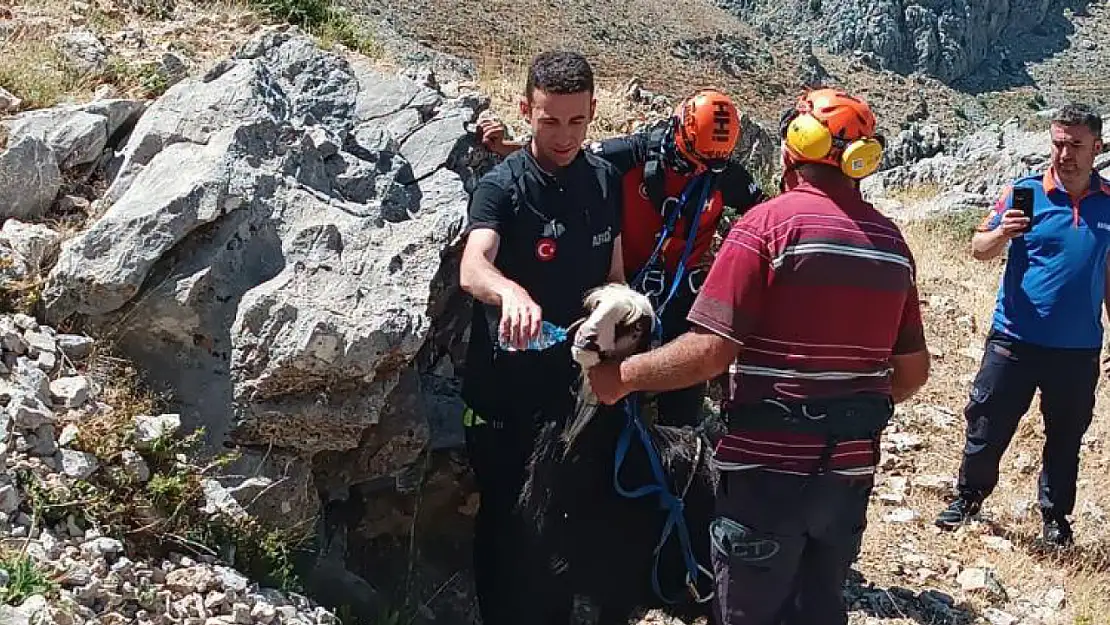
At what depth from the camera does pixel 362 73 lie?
4.97 m

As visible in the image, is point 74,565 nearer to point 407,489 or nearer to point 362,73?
point 407,489

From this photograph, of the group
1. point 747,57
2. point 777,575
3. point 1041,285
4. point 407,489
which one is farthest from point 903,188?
point 747,57

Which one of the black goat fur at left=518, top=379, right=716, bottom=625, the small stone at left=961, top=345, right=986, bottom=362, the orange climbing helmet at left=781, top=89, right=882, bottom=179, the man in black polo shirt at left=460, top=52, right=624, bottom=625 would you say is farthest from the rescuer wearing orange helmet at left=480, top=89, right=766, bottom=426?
the small stone at left=961, top=345, right=986, bottom=362

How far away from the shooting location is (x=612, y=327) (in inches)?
102

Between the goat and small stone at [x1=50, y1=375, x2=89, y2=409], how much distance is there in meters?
1.30

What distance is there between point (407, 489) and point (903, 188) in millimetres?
10092

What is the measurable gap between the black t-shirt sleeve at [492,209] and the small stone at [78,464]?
1.23 meters

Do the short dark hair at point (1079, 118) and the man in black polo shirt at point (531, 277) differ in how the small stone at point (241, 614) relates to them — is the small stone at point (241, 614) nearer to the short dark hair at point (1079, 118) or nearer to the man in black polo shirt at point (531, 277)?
the man in black polo shirt at point (531, 277)

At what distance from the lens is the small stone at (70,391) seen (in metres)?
3.12

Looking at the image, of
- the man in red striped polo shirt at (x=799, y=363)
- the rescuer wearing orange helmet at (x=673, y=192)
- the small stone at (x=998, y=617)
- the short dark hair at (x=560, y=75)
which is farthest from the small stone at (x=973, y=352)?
the short dark hair at (x=560, y=75)

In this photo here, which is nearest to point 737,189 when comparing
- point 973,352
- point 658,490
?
point 658,490

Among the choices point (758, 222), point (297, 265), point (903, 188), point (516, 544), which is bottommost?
point (903, 188)

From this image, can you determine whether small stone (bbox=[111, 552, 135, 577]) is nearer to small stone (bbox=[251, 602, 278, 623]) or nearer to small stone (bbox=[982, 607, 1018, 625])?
small stone (bbox=[251, 602, 278, 623])

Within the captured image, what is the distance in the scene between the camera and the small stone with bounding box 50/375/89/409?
3.12m
